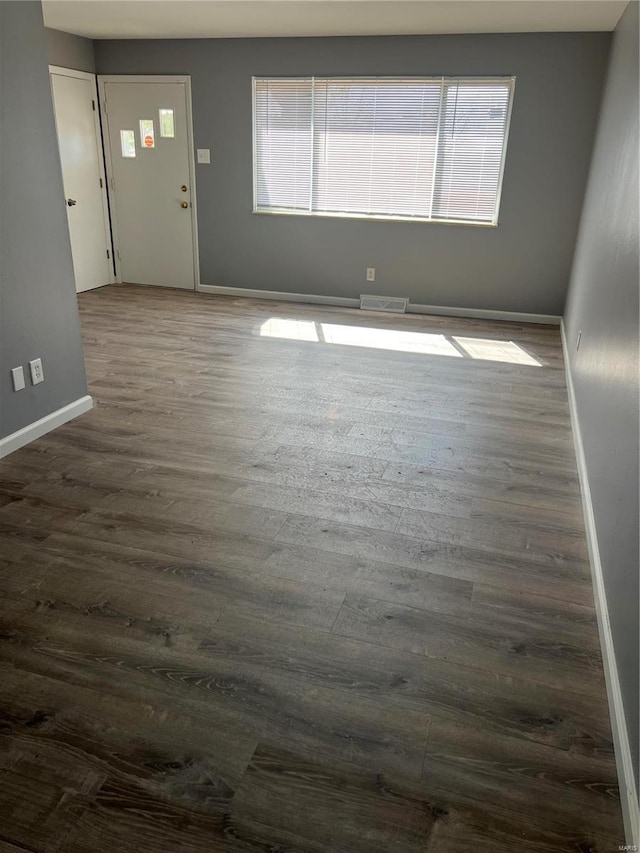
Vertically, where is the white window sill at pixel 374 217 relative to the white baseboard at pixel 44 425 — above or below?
above

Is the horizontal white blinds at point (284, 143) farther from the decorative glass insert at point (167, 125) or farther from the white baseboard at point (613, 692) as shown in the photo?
the white baseboard at point (613, 692)

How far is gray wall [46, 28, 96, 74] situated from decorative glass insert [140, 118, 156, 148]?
696 millimetres

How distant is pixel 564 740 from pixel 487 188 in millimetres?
5023

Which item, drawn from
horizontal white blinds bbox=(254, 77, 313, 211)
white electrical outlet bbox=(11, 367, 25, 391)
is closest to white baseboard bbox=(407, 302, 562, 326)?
horizontal white blinds bbox=(254, 77, 313, 211)

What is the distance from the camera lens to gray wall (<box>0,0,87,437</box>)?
106 inches

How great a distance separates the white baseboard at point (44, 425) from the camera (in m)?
3.01

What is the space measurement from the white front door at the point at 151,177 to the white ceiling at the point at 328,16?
67 centimetres

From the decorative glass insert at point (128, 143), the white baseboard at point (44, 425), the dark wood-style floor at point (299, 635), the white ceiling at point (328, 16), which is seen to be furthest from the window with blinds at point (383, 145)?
the white baseboard at point (44, 425)

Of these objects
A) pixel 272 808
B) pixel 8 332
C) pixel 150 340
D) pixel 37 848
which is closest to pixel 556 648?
pixel 272 808

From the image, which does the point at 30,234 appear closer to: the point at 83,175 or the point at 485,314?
the point at 83,175

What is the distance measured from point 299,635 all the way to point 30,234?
230cm

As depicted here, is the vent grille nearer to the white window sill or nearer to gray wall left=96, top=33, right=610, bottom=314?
gray wall left=96, top=33, right=610, bottom=314

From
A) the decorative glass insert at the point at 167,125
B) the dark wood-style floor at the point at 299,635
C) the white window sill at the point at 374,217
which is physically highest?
the decorative glass insert at the point at 167,125

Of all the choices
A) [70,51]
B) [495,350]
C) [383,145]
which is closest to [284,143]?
[383,145]
